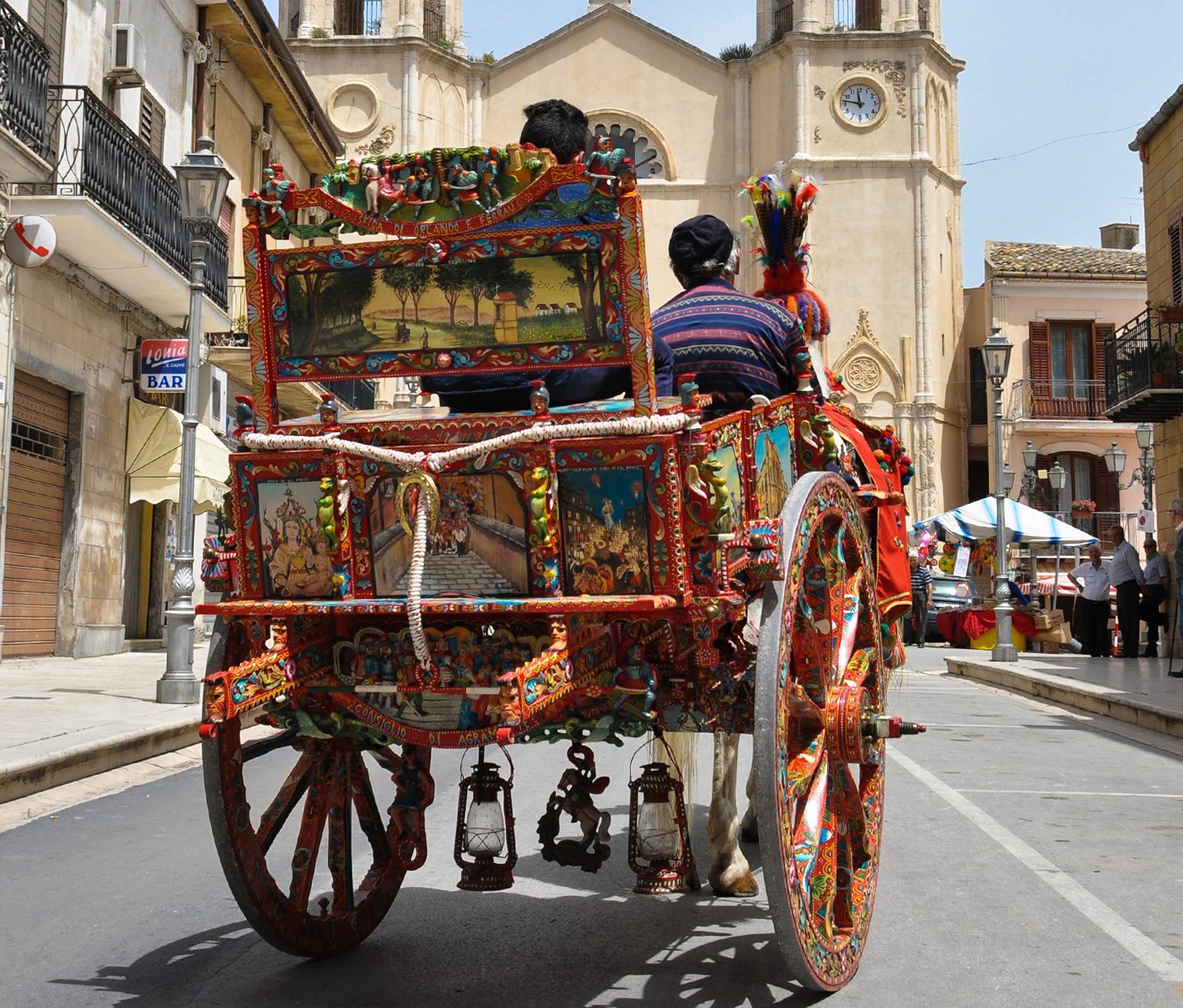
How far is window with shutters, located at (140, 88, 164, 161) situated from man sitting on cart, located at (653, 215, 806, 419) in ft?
51.9

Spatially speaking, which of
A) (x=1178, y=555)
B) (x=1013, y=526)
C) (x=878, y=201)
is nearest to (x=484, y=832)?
(x=1178, y=555)

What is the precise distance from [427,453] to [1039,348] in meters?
42.4

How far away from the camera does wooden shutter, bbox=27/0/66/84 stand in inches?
607

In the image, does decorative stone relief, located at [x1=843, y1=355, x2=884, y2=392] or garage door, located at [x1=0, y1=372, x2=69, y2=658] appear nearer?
garage door, located at [x1=0, y1=372, x2=69, y2=658]

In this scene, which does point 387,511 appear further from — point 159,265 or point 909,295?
point 909,295

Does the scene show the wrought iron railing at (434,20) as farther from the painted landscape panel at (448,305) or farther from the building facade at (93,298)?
the painted landscape panel at (448,305)

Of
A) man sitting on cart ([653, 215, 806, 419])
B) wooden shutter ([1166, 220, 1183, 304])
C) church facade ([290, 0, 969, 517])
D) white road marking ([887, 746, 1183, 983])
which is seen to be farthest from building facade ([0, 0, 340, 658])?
church facade ([290, 0, 969, 517])

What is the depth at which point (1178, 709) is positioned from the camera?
11.5 m

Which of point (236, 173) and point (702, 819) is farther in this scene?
point (236, 173)

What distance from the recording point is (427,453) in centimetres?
364

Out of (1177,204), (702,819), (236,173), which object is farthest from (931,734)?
(236,173)

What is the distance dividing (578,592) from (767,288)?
2513 millimetres

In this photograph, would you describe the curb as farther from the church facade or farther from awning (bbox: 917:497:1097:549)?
the church facade

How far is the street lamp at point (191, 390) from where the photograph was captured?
466 inches
